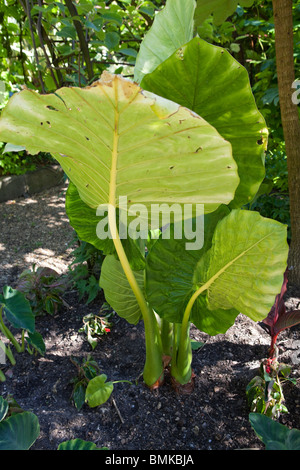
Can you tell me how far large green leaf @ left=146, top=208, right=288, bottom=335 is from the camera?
844mm

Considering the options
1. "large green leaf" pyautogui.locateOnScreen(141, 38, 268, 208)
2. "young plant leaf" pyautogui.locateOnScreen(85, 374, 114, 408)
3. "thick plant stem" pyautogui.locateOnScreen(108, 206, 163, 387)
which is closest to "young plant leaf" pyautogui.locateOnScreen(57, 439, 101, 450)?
"young plant leaf" pyautogui.locateOnScreen(85, 374, 114, 408)

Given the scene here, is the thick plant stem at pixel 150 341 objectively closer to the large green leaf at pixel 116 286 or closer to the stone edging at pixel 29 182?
the large green leaf at pixel 116 286

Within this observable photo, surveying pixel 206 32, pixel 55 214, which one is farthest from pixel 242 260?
pixel 55 214

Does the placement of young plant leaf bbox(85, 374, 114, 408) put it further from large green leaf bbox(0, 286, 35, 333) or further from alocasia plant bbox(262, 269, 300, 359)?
alocasia plant bbox(262, 269, 300, 359)

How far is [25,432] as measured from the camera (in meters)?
1.03

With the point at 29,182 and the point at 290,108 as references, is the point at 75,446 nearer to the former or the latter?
the point at 290,108

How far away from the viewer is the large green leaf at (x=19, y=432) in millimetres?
1009

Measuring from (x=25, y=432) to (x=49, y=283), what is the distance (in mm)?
947

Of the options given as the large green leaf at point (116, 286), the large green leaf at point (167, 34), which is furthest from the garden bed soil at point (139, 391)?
the large green leaf at point (167, 34)

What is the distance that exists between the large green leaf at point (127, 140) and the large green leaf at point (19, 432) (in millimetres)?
691

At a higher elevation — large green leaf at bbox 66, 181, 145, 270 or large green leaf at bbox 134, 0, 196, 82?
large green leaf at bbox 134, 0, 196, 82

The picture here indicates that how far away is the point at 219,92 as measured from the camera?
854 mm

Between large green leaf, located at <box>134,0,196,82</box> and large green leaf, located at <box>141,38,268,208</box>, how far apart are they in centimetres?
21

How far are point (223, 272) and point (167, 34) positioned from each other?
0.67m
